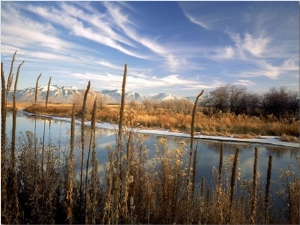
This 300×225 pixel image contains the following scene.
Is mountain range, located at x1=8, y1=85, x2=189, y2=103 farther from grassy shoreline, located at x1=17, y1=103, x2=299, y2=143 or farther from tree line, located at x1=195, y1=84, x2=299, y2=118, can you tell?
tree line, located at x1=195, y1=84, x2=299, y2=118

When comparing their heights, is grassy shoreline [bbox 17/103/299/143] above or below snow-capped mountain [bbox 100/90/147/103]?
below

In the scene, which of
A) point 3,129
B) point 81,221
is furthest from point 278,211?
point 3,129

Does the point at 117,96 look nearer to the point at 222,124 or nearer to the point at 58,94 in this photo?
the point at 58,94

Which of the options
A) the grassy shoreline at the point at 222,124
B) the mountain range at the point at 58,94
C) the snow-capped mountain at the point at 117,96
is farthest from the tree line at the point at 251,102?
the mountain range at the point at 58,94

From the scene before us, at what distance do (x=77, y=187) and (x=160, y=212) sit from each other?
0.81 m

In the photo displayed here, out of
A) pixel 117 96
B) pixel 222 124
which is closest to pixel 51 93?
pixel 117 96

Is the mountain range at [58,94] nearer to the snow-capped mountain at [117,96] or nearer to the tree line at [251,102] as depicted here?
the snow-capped mountain at [117,96]

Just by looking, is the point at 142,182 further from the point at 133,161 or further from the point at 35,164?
the point at 35,164

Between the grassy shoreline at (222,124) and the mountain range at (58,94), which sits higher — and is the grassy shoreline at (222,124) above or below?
below

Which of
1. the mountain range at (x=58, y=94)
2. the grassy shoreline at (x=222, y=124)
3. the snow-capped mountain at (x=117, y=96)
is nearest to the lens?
the snow-capped mountain at (x=117, y=96)

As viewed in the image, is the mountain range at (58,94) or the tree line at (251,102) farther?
the tree line at (251,102)

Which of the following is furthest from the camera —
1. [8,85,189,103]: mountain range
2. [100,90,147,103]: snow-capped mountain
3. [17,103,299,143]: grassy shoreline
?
[17,103,299,143]: grassy shoreline

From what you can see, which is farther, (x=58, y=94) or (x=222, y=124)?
(x=222, y=124)

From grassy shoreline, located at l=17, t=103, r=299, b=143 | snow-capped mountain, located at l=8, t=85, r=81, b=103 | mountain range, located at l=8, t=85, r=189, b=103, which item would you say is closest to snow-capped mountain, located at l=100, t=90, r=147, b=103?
mountain range, located at l=8, t=85, r=189, b=103
